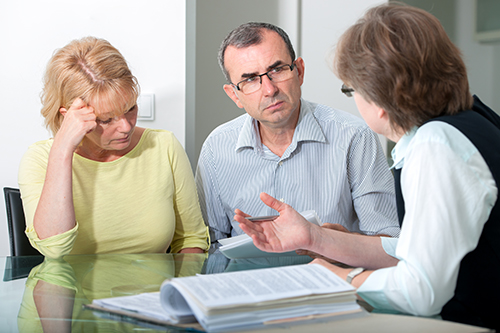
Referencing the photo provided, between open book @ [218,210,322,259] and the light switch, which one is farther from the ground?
the light switch

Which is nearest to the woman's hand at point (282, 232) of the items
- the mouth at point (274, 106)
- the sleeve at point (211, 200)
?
the mouth at point (274, 106)

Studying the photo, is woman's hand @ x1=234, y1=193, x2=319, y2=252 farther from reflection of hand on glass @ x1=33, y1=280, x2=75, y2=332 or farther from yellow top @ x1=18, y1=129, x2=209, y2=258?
yellow top @ x1=18, y1=129, x2=209, y2=258

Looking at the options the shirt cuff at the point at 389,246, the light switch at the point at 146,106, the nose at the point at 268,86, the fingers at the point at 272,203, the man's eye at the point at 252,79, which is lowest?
the shirt cuff at the point at 389,246

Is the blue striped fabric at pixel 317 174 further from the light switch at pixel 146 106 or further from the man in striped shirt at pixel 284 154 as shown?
the light switch at pixel 146 106

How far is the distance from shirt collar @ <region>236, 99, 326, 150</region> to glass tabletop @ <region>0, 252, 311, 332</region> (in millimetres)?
554

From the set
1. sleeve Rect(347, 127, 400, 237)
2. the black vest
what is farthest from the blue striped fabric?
the black vest

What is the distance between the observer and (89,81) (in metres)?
1.61

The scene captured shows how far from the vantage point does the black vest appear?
2.97 ft

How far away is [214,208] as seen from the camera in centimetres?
197

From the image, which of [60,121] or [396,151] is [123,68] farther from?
[396,151]

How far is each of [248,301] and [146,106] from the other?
153 centimetres

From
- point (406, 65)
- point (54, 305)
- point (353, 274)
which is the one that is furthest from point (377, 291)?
point (54, 305)

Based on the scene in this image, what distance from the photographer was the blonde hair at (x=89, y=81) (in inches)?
63.3

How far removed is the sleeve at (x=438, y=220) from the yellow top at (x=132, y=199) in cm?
106
